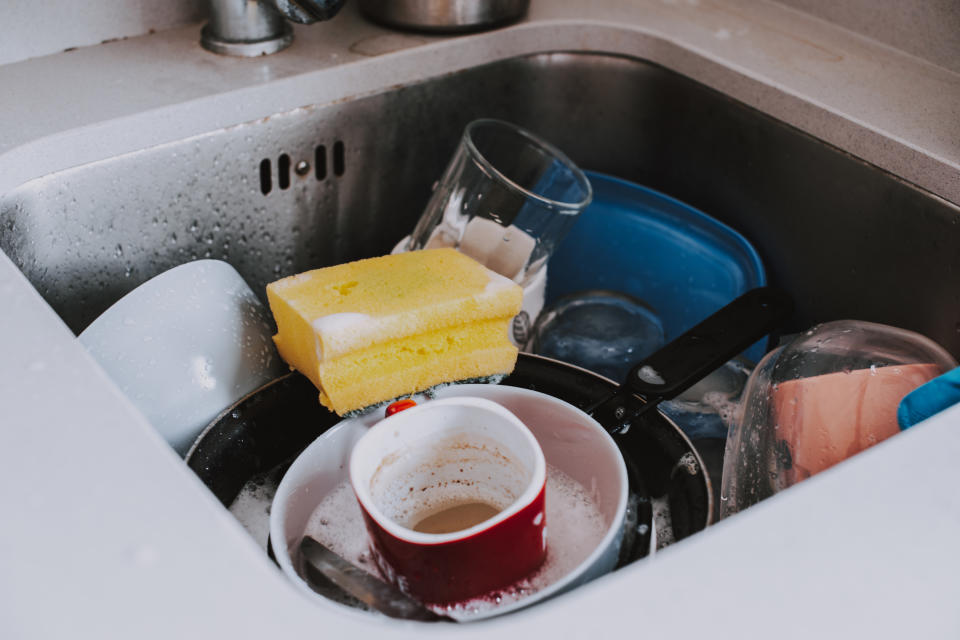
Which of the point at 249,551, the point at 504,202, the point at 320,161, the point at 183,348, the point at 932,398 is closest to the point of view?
the point at 249,551

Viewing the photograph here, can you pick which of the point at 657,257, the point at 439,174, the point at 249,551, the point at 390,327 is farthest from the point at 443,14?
the point at 249,551

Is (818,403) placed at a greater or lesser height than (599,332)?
greater

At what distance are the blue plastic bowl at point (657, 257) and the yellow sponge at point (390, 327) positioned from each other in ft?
0.99

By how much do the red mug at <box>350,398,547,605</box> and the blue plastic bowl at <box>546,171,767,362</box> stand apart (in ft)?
1.34

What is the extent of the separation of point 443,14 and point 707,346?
0.46 m

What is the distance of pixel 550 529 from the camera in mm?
544

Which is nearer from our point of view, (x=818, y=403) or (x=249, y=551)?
(x=249, y=551)

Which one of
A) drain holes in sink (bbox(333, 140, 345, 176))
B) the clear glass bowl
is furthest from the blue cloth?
drain holes in sink (bbox(333, 140, 345, 176))

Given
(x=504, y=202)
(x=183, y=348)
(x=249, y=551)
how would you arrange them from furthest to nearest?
(x=504, y=202) → (x=183, y=348) → (x=249, y=551)

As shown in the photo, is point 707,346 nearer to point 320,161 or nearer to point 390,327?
point 390,327

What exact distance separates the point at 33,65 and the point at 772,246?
0.75 m

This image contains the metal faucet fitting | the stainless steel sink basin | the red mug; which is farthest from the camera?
the metal faucet fitting

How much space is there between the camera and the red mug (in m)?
0.44

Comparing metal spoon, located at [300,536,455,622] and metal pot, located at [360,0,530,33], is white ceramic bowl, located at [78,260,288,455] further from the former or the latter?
metal pot, located at [360,0,530,33]
